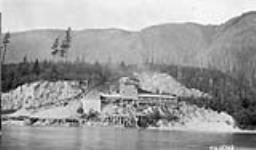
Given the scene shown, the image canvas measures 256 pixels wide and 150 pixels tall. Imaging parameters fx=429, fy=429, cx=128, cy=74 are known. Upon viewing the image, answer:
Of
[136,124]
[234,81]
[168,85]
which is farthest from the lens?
[234,81]

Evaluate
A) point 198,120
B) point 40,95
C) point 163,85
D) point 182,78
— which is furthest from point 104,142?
point 182,78

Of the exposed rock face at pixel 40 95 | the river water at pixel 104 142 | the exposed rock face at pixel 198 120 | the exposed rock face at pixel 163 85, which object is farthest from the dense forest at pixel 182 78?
the river water at pixel 104 142

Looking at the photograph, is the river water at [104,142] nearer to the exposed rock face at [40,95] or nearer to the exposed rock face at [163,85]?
the exposed rock face at [40,95]

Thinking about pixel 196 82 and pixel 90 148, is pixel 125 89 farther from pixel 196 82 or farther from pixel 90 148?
pixel 90 148

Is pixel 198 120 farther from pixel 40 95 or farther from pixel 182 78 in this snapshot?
pixel 40 95

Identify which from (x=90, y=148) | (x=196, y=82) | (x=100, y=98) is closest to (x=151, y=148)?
(x=90, y=148)

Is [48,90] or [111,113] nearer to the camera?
[111,113]
